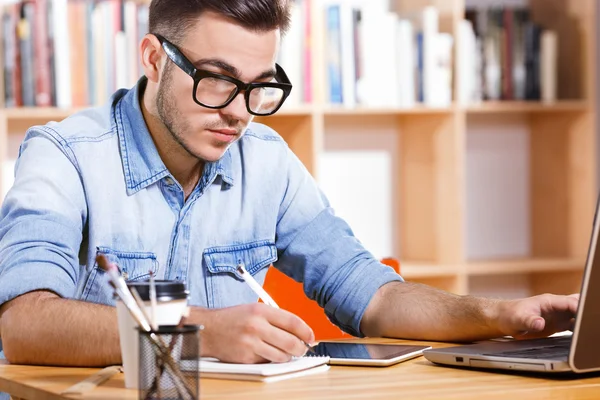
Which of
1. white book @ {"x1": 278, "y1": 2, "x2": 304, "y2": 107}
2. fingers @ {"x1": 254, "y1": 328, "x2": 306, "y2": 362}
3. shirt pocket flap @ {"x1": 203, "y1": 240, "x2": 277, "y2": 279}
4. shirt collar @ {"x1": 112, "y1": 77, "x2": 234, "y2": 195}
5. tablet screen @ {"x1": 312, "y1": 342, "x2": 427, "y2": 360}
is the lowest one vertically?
tablet screen @ {"x1": 312, "y1": 342, "x2": 427, "y2": 360}

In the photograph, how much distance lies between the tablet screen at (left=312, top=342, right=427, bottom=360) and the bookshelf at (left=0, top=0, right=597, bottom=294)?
1796 millimetres

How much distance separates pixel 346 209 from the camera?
3.78 meters

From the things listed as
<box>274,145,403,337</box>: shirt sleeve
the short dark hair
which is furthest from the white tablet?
the short dark hair

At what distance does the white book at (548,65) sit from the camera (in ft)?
12.4

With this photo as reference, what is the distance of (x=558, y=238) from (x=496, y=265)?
45 centimetres

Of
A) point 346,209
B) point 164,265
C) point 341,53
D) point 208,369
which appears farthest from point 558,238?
point 208,369

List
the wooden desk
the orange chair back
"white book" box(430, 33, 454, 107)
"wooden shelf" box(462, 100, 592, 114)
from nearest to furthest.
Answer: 1. the wooden desk
2. the orange chair back
3. "white book" box(430, 33, 454, 107)
4. "wooden shelf" box(462, 100, 592, 114)

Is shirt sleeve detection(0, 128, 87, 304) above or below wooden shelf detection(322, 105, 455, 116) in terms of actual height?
below

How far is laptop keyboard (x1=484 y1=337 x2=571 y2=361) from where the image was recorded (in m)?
1.39

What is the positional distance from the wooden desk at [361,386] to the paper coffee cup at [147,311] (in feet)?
0.09

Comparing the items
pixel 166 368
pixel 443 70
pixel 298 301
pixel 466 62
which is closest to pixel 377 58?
pixel 443 70

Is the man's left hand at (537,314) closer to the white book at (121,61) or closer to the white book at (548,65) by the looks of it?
the white book at (121,61)

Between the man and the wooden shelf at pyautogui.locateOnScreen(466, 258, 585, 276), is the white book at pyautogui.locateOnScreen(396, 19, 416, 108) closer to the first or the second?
the wooden shelf at pyautogui.locateOnScreen(466, 258, 585, 276)

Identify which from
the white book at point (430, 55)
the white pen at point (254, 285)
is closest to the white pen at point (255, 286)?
the white pen at point (254, 285)
